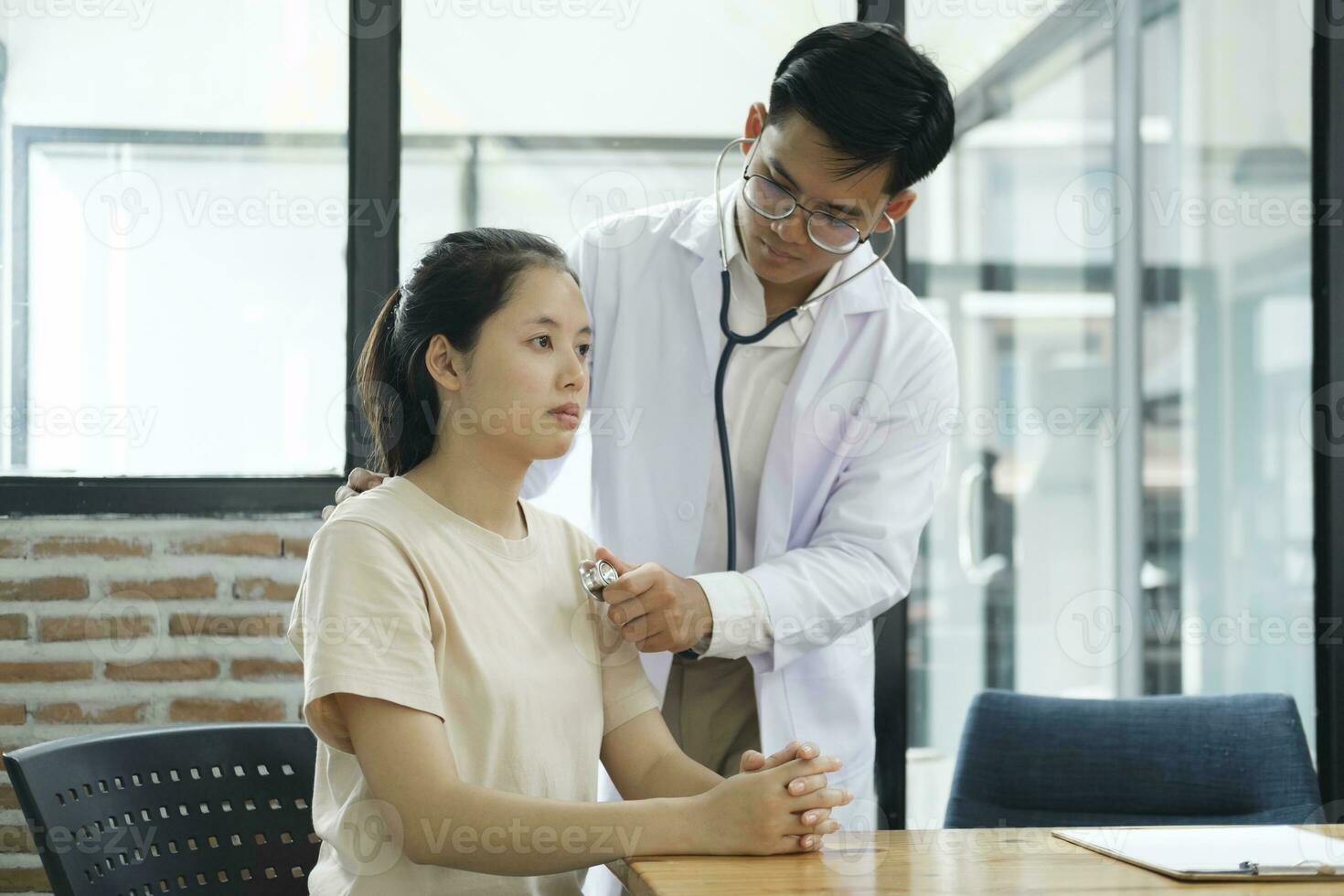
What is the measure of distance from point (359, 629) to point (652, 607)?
0.36 meters

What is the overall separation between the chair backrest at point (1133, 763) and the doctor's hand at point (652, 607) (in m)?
0.67

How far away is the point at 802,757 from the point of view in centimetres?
128

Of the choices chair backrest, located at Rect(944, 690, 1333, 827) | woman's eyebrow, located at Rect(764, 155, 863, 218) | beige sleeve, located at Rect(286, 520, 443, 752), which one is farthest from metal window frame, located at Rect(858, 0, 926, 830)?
beige sleeve, located at Rect(286, 520, 443, 752)

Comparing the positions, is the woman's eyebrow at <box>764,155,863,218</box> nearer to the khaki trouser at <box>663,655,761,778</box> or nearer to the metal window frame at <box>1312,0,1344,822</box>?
the khaki trouser at <box>663,655,761,778</box>

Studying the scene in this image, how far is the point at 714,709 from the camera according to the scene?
185cm

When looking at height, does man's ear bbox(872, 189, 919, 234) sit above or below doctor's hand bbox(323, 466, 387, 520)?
above

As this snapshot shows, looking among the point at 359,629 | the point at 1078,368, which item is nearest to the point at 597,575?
the point at 359,629

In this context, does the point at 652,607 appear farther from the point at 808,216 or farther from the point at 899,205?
the point at 899,205

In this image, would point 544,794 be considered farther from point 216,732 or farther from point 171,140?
point 171,140

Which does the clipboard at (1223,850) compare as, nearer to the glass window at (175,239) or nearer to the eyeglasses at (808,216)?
the eyeglasses at (808,216)

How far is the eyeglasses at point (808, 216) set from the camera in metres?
1.63

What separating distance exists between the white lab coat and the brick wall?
0.67 metres

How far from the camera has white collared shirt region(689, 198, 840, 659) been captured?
1838 millimetres

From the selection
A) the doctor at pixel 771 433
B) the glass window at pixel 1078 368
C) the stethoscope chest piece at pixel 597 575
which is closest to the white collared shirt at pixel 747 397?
the doctor at pixel 771 433
